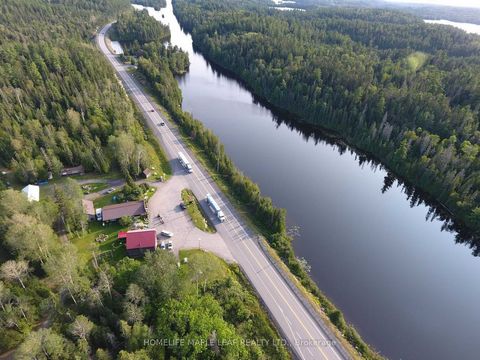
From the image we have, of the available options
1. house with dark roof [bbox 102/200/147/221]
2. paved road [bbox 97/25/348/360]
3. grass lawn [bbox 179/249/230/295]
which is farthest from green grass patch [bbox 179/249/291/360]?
house with dark roof [bbox 102/200/147/221]

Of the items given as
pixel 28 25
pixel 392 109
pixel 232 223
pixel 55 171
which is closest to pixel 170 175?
pixel 232 223

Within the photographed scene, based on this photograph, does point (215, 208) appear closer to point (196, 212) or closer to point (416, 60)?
point (196, 212)

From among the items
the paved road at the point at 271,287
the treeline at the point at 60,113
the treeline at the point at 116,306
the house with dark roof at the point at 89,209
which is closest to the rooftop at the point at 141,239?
the treeline at the point at 116,306

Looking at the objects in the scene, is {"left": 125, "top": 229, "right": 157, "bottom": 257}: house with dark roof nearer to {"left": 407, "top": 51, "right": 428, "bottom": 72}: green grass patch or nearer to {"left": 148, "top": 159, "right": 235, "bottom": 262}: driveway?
{"left": 148, "top": 159, "right": 235, "bottom": 262}: driveway

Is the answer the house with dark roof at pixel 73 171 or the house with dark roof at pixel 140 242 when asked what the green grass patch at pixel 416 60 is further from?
the house with dark roof at pixel 73 171

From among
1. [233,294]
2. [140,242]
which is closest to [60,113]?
[140,242]

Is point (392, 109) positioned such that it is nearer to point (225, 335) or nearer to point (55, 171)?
point (225, 335)
